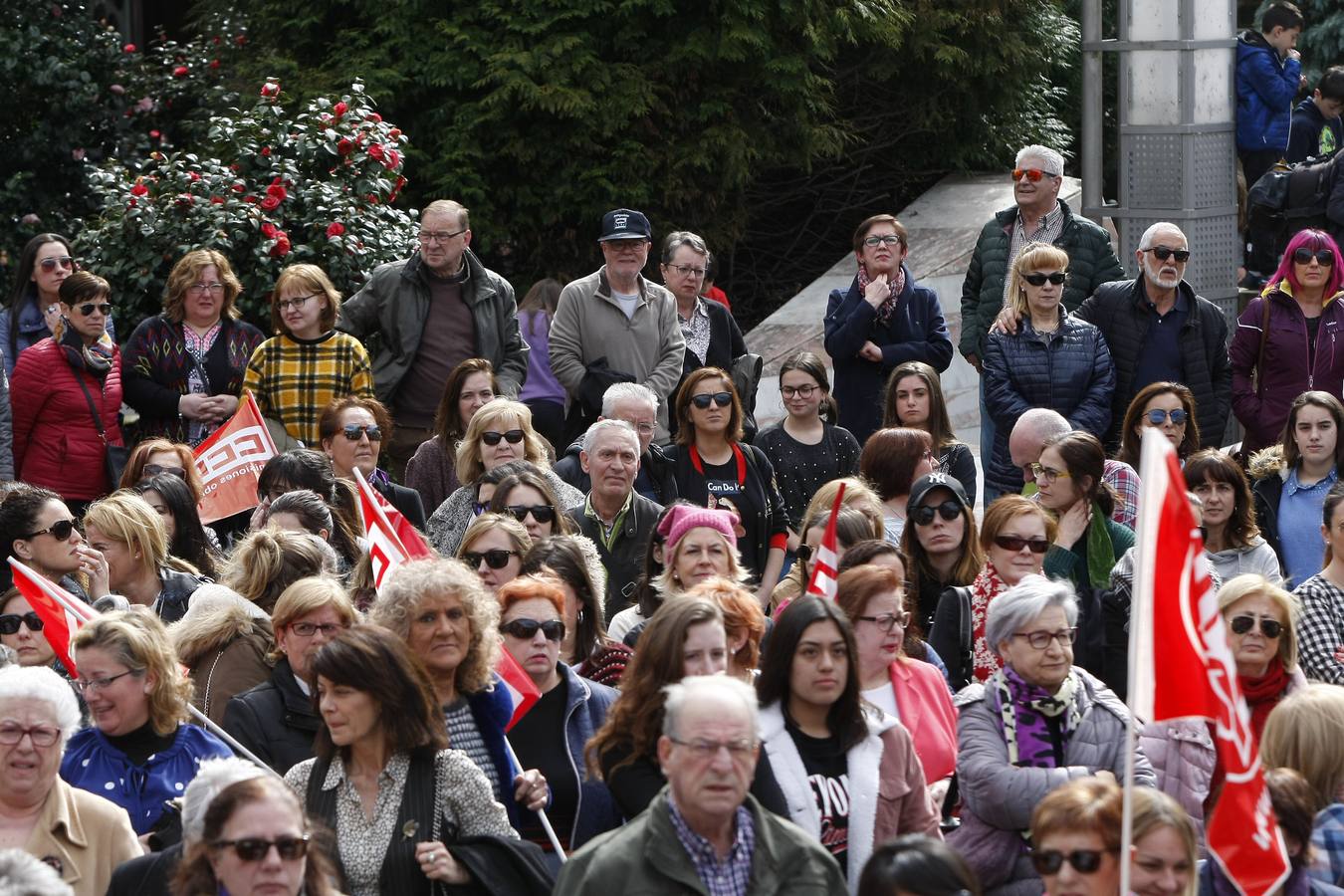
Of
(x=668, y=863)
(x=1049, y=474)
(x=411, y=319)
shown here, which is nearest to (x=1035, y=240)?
(x=1049, y=474)

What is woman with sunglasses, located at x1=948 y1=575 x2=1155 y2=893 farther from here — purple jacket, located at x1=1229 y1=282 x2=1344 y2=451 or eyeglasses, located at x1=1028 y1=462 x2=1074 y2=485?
purple jacket, located at x1=1229 y1=282 x2=1344 y2=451

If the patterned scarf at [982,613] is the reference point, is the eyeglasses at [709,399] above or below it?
above

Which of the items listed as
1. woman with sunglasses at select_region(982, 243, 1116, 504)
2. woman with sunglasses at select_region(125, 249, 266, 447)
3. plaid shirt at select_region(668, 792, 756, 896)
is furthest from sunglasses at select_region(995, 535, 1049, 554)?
woman with sunglasses at select_region(125, 249, 266, 447)

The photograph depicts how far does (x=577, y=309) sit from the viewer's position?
1169 centimetres

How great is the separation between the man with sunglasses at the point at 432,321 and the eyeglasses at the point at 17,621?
3858 mm

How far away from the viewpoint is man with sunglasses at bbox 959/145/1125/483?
39.9 feet

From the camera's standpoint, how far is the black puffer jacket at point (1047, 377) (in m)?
11.2

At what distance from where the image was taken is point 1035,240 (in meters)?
12.2

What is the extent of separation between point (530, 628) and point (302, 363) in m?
4.35

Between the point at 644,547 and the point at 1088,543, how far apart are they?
186cm

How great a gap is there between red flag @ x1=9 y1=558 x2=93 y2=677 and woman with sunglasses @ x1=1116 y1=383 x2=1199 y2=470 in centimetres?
492

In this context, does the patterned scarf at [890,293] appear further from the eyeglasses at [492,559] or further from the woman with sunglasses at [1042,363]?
the eyeglasses at [492,559]

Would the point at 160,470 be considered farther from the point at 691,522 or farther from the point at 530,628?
the point at 530,628

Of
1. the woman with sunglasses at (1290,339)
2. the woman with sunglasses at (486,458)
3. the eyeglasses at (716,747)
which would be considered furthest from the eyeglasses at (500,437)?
the eyeglasses at (716,747)
